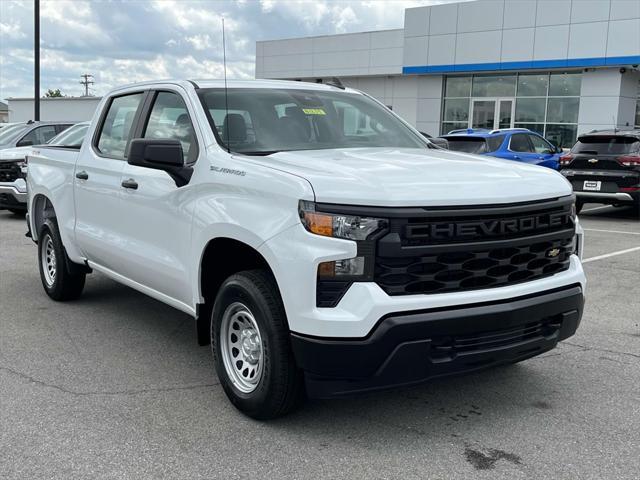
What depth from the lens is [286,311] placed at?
→ 3393 millimetres

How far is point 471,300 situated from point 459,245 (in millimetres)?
283

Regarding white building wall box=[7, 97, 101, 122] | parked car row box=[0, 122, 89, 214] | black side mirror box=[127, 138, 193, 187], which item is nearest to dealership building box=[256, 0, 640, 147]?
white building wall box=[7, 97, 101, 122]

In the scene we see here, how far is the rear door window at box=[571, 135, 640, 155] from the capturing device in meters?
13.2

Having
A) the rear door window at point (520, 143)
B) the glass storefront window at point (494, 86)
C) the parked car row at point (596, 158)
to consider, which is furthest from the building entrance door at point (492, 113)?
the parked car row at point (596, 158)

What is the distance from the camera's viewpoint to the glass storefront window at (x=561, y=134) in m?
26.4

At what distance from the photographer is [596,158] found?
43.8ft

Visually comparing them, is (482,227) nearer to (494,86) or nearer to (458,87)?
(494,86)

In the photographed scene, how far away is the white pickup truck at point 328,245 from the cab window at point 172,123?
2cm

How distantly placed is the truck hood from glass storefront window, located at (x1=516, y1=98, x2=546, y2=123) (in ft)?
80.5

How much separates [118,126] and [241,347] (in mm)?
2461

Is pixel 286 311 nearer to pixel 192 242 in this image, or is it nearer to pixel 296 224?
pixel 296 224

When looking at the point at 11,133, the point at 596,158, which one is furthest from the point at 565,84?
the point at 11,133

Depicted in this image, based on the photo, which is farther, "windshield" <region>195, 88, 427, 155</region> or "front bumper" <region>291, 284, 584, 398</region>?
→ "windshield" <region>195, 88, 427, 155</region>

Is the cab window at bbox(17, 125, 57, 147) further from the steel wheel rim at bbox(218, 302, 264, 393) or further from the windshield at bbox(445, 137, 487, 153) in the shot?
the steel wheel rim at bbox(218, 302, 264, 393)
